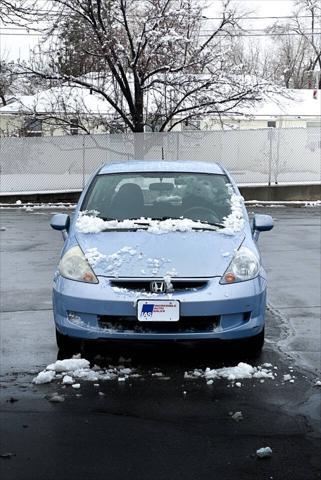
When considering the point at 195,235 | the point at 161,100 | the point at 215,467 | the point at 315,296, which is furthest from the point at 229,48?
the point at 215,467

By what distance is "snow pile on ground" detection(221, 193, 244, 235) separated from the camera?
5766 mm

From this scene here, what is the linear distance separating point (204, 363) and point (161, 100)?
60.6 ft

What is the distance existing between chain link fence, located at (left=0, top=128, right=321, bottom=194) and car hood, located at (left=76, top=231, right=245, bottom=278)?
14575 mm

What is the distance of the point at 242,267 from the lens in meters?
5.23

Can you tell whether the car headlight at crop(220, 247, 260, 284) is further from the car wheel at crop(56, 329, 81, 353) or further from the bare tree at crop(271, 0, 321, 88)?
the bare tree at crop(271, 0, 321, 88)

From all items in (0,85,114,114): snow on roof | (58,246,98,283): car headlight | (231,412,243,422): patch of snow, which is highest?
(0,85,114,114): snow on roof

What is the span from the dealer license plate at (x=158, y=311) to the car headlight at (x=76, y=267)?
1.50ft

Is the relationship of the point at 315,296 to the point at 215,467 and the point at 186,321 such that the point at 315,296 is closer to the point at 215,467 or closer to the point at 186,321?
the point at 186,321

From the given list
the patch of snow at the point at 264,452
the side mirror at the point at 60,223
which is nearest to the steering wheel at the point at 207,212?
the side mirror at the point at 60,223

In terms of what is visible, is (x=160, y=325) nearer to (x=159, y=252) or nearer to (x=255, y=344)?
(x=159, y=252)

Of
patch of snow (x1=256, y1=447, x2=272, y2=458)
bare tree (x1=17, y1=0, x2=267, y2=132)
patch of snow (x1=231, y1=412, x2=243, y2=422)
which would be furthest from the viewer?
bare tree (x1=17, y1=0, x2=267, y2=132)

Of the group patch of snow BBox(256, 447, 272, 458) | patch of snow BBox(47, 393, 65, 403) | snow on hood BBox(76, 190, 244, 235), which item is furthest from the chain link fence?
patch of snow BBox(256, 447, 272, 458)

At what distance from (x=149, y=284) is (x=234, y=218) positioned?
4.54ft

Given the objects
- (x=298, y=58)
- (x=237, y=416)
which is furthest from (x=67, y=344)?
(x=298, y=58)
